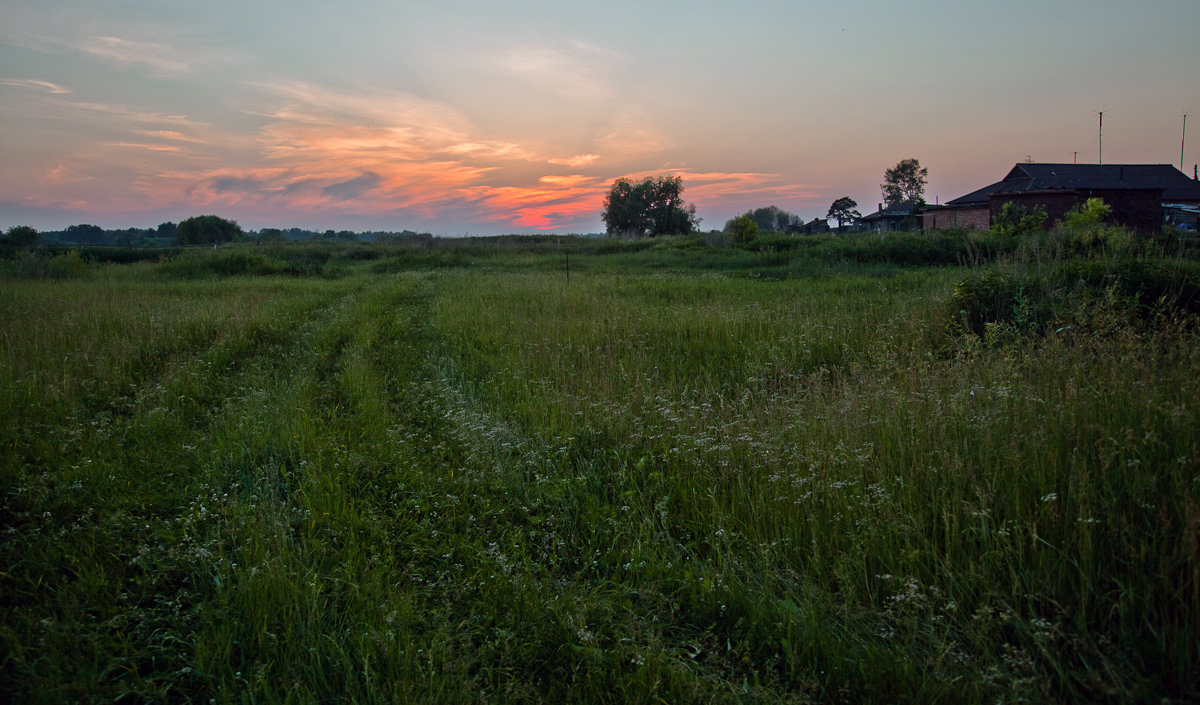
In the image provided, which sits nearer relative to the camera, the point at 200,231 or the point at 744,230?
the point at 744,230

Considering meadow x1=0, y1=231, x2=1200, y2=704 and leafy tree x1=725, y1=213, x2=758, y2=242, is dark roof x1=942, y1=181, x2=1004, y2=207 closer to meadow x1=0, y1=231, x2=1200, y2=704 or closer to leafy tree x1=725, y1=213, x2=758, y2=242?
leafy tree x1=725, y1=213, x2=758, y2=242

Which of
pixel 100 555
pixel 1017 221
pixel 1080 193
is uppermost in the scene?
pixel 1080 193

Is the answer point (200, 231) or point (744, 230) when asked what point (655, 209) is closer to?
→ point (744, 230)

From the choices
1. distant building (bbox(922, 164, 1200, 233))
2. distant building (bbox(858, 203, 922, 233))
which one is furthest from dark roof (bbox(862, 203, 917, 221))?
distant building (bbox(922, 164, 1200, 233))

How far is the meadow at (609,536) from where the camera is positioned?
2344 mm

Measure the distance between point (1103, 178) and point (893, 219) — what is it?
657 inches

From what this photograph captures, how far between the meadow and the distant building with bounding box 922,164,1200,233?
3629 centimetres

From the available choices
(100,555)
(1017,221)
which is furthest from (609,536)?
(1017,221)

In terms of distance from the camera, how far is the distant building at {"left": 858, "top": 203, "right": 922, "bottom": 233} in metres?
51.8

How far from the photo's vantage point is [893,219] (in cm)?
5784

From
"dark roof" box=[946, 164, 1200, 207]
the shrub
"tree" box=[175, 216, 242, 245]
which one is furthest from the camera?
"tree" box=[175, 216, 242, 245]

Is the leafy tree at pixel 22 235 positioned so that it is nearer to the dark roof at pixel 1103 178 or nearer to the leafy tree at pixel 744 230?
the leafy tree at pixel 744 230

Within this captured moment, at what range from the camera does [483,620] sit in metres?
2.80

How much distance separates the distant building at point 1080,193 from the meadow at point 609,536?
36295mm
